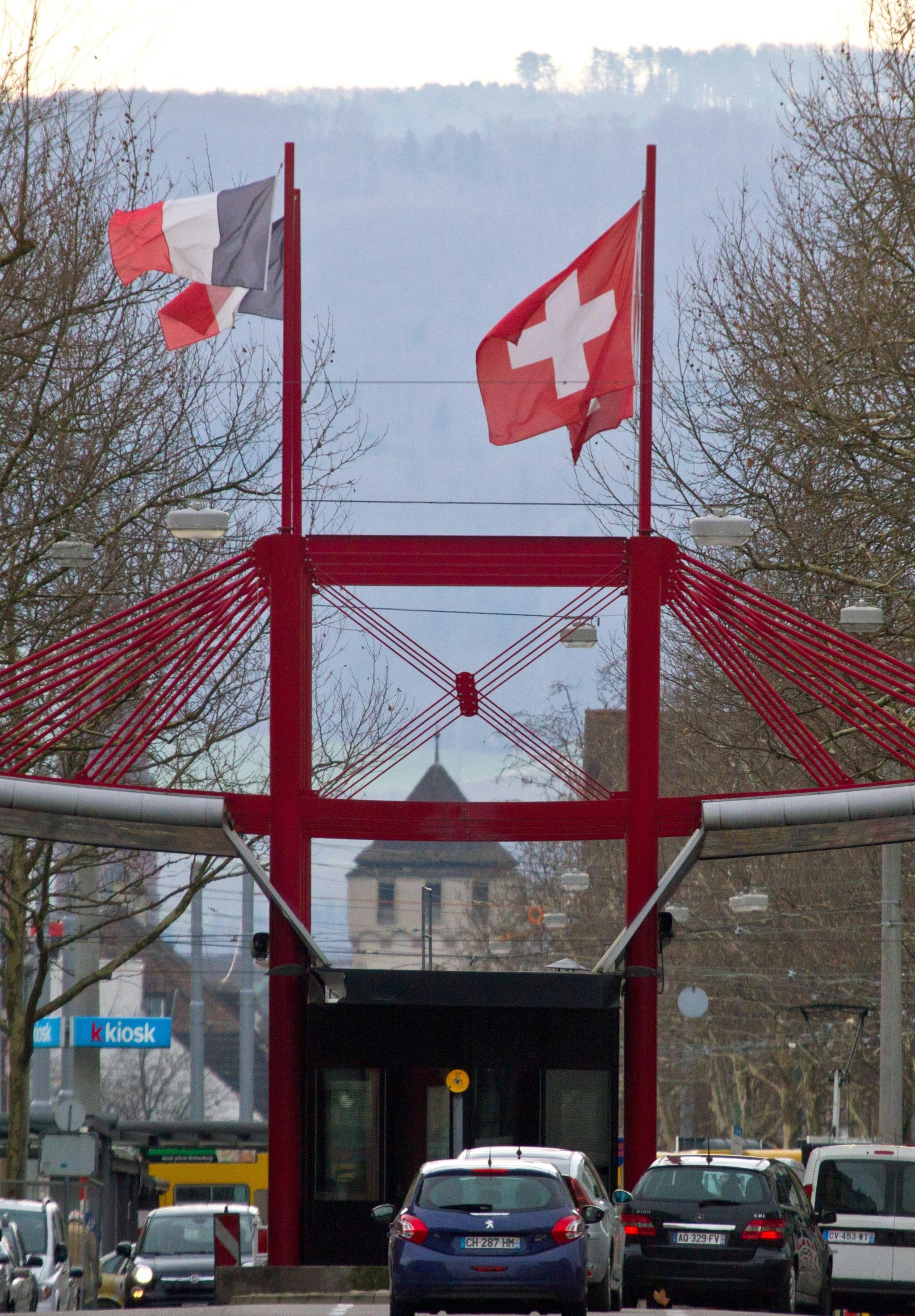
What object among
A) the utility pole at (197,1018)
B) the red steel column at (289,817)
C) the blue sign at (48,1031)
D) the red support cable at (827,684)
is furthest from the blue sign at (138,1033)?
the blue sign at (48,1031)

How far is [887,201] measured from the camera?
22.9m

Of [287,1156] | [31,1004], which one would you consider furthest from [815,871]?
[287,1156]

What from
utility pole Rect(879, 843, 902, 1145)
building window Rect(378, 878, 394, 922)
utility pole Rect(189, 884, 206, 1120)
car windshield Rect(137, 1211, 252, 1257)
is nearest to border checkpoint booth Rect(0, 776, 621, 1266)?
car windshield Rect(137, 1211, 252, 1257)

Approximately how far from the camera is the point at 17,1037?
33062 mm

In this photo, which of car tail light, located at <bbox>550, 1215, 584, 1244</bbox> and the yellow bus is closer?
car tail light, located at <bbox>550, 1215, 584, 1244</bbox>

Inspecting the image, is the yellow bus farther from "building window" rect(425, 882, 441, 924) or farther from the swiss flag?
"building window" rect(425, 882, 441, 924)

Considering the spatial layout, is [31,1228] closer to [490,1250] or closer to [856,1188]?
[856,1188]

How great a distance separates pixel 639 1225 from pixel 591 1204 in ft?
4.45

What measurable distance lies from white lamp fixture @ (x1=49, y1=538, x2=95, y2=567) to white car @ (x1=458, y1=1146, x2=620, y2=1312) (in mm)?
7827

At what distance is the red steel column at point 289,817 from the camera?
2058 cm

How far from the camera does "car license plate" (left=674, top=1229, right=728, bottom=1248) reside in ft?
59.9

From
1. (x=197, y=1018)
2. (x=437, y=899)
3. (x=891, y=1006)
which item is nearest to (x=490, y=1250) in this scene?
(x=891, y=1006)

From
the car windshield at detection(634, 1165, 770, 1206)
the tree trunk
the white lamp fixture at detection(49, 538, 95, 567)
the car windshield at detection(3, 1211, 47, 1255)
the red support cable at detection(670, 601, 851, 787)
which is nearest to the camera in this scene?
the car windshield at detection(634, 1165, 770, 1206)

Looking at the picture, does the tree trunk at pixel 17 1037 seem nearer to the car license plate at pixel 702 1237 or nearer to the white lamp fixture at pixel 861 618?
the white lamp fixture at pixel 861 618
